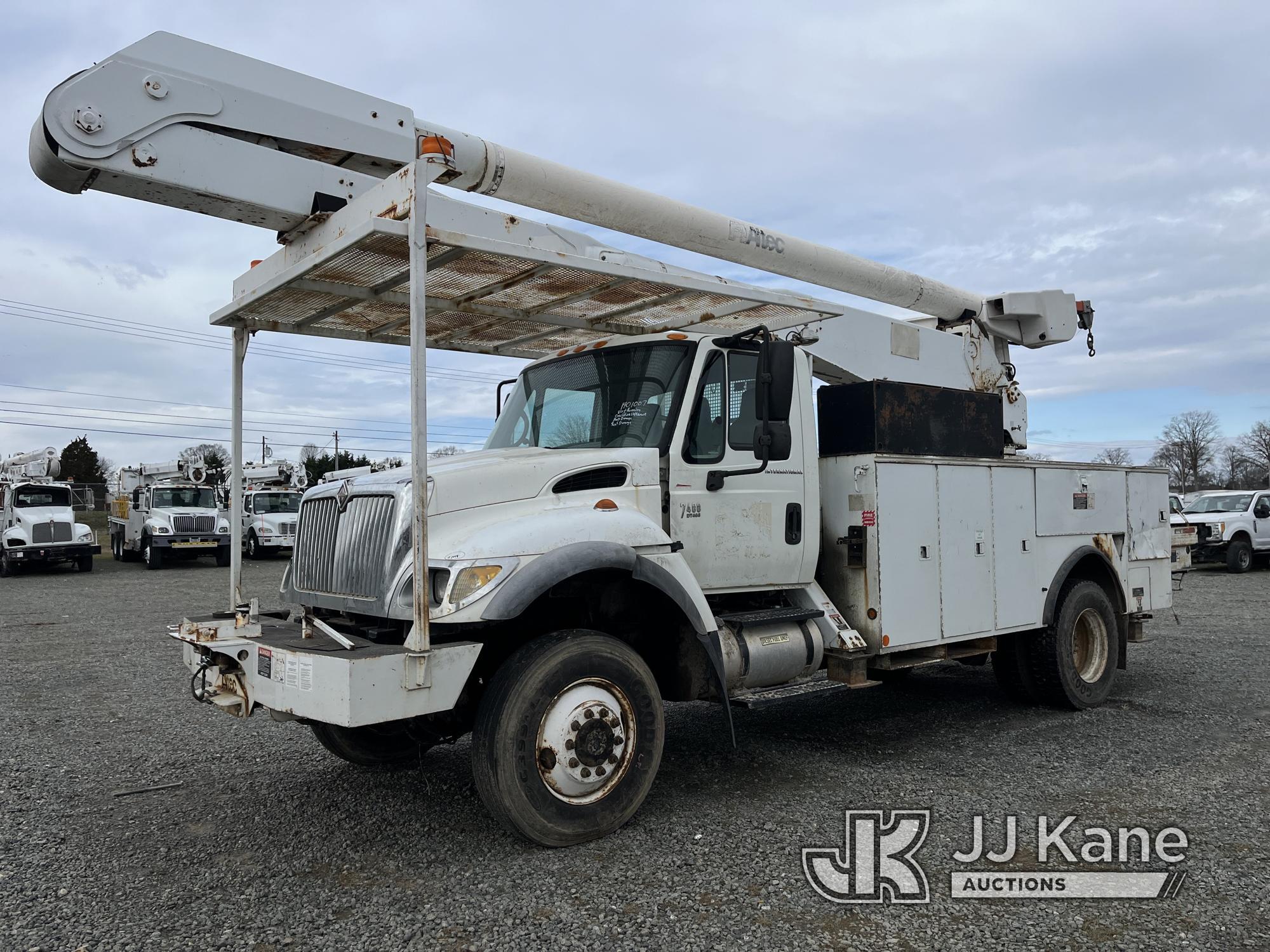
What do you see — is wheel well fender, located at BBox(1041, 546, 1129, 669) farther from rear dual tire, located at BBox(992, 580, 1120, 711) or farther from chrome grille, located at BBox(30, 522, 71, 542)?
chrome grille, located at BBox(30, 522, 71, 542)

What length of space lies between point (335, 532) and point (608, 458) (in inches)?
56.7

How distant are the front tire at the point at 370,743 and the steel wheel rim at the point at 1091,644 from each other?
522cm

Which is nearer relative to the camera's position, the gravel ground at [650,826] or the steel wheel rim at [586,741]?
the gravel ground at [650,826]

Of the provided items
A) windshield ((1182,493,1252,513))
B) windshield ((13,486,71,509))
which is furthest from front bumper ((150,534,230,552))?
windshield ((1182,493,1252,513))

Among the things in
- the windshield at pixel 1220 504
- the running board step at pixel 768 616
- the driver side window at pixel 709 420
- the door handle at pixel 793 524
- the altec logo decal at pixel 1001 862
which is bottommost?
the altec logo decal at pixel 1001 862

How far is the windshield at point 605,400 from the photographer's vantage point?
5.26m

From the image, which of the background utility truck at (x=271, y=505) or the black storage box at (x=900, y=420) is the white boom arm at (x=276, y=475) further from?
the black storage box at (x=900, y=420)

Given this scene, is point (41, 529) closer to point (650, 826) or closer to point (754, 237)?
point (754, 237)

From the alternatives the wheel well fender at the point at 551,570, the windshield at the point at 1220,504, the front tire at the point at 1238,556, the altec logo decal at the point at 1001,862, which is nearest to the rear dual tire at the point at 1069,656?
the altec logo decal at the point at 1001,862

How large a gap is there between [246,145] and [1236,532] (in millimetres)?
21942

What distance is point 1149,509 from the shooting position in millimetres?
8172

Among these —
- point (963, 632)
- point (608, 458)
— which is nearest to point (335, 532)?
point (608, 458)

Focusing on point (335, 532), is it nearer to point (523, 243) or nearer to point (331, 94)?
point (523, 243)

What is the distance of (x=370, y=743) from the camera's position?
5.45 metres
